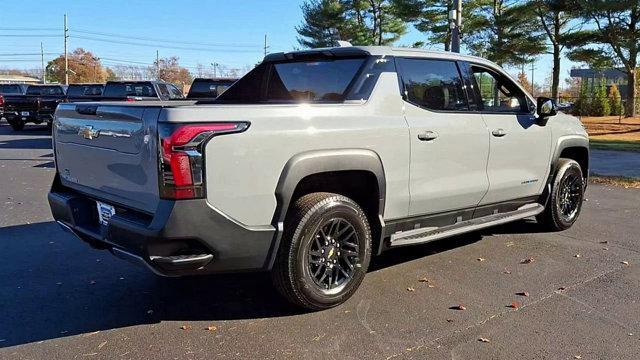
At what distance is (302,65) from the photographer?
5.20 m

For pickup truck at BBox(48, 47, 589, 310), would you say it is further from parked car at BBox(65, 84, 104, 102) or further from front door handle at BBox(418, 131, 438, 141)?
parked car at BBox(65, 84, 104, 102)

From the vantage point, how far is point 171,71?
305 ft

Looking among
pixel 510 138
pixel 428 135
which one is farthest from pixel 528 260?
pixel 428 135

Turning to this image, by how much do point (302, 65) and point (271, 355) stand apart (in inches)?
108

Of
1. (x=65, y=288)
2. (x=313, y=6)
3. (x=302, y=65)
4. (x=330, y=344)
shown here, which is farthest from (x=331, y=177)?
(x=313, y=6)

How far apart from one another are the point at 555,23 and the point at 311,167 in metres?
32.2

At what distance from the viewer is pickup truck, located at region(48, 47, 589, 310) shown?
3354mm

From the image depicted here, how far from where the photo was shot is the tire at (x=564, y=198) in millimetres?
6160

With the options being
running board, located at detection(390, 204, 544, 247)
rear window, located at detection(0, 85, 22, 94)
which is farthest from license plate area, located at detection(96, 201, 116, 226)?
rear window, located at detection(0, 85, 22, 94)

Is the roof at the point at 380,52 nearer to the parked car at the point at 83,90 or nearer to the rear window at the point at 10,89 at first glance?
the parked car at the point at 83,90

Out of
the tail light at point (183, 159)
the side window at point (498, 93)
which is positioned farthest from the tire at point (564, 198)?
the tail light at point (183, 159)

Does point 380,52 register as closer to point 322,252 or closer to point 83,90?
point 322,252

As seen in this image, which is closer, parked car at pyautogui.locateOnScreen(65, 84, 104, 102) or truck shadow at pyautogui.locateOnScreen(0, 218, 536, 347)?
truck shadow at pyautogui.locateOnScreen(0, 218, 536, 347)

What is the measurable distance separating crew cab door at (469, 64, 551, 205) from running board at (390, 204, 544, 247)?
0.52 feet
